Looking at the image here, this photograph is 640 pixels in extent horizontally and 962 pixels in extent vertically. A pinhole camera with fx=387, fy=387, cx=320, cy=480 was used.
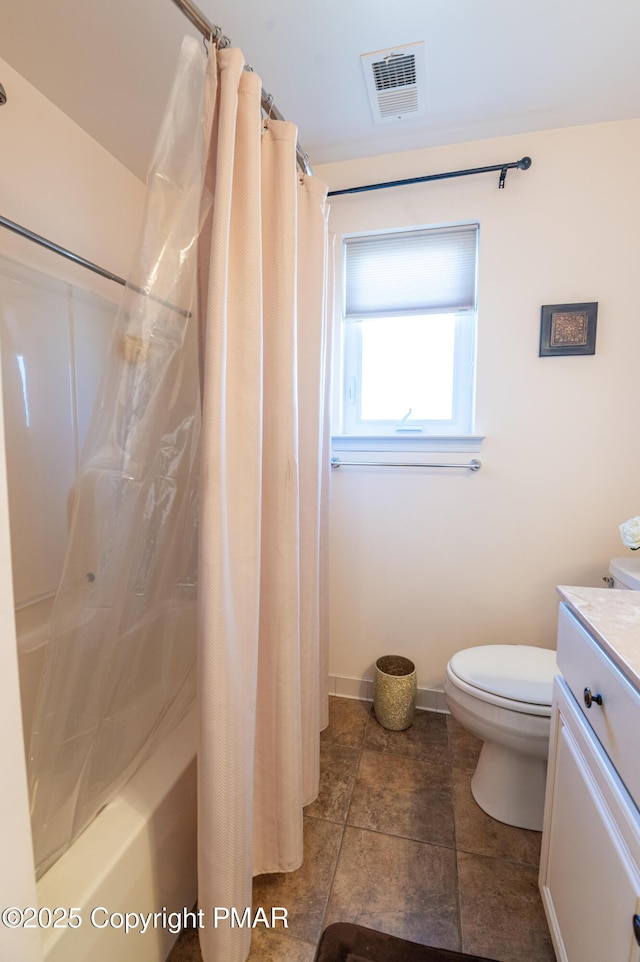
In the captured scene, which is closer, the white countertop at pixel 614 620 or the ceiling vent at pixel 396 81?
the white countertop at pixel 614 620

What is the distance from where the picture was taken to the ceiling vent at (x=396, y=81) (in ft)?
3.73

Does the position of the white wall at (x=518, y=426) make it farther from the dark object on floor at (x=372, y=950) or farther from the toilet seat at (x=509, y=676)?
the dark object on floor at (x=372, y=950)

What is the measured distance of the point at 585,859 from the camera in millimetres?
671

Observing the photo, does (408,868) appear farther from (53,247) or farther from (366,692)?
(53,247)

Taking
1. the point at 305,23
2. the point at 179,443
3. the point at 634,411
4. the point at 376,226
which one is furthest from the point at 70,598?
the point at 634,411

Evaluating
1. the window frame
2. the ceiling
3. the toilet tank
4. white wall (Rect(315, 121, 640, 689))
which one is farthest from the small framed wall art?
the toilet tank

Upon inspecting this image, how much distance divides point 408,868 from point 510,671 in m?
0.61

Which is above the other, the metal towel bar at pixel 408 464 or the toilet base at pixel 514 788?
the metal towel bar at pixel 408 464

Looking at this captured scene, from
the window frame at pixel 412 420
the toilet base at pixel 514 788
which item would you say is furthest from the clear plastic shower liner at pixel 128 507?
the toilet base at pixel 514 788

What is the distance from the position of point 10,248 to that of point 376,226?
129cm

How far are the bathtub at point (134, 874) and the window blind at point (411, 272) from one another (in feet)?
5.41

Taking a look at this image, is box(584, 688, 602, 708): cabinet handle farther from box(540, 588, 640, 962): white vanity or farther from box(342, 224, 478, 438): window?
box(342, 224, 478, 438): window

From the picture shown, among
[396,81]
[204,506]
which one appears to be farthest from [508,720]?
[396,81]

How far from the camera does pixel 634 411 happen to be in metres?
1.41
